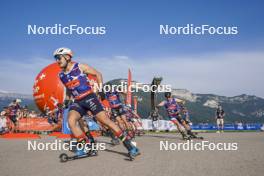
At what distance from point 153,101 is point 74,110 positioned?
25.3m

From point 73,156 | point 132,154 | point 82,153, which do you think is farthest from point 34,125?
point 132,154

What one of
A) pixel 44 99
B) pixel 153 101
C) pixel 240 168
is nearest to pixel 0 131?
pixel 44 99

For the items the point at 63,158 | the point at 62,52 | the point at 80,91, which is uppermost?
the point at 62,52

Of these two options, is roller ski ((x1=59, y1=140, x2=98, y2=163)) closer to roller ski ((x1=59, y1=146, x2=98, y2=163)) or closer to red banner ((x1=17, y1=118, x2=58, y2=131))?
roller ski ((x1=59, y1=146, x2=98, y2=163))

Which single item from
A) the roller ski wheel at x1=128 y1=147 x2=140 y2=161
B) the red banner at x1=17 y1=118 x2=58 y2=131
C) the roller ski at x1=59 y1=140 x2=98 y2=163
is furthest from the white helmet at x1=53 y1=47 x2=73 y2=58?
the red banner at x1=17 y1=118 x2=58 y2=131

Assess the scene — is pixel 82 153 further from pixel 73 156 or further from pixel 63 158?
pixel 63 158

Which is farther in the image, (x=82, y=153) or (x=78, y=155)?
(x=82, y=153)

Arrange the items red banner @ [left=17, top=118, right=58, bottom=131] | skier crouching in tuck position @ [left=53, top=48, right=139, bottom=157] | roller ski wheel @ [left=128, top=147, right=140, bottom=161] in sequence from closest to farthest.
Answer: roller ski wheel @ [left=128, top=147, right=140, bottom=161] → skier crouching in tuck position @ [left=53, top=48, right=139, bottom=157] → red banner @ [left=17, top=118, right=58, bottom=131]

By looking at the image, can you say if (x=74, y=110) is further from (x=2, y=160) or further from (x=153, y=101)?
(x=153, y=101)

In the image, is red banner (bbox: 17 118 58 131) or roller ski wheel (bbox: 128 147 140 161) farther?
red banner (bbox: 17 118 58 131)

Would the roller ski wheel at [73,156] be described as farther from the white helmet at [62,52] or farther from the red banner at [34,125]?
the red banner at [34,125]

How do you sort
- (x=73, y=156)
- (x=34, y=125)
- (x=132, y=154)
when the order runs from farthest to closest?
(x=34, y=125) → (x=73, y=156) → (x=132, y=154)

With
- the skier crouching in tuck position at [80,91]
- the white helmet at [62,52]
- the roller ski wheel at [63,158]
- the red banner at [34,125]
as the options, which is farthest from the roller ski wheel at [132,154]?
the red banner at [34,125]

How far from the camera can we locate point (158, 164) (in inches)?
259
